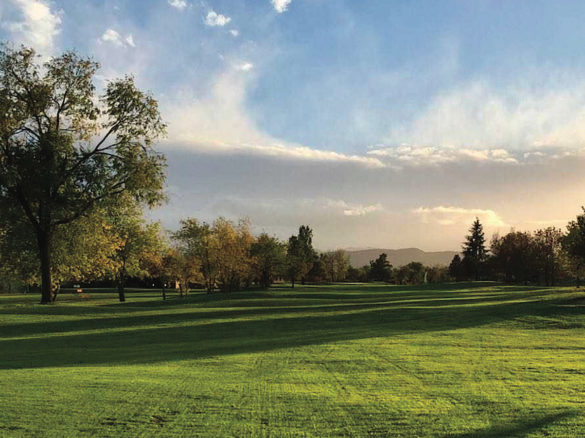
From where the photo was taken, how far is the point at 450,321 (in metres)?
25.5

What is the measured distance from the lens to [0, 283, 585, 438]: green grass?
667cm

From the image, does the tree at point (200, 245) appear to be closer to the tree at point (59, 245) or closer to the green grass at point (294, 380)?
the tree at point (59, 245)

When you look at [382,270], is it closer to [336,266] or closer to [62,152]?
[336,266]

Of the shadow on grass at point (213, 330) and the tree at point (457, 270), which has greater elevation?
the tree at point (457, 270)

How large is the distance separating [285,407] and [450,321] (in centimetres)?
1972

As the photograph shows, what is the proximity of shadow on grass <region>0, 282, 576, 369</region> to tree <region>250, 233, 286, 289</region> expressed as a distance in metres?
32.8

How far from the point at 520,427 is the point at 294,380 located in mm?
4762

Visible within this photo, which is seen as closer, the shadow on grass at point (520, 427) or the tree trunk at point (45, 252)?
the shadow on grass at point (520, 427)

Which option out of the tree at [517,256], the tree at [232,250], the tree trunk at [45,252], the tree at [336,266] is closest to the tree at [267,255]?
the tree at [232,250]

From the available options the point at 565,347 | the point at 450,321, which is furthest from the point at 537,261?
the point at 565,347

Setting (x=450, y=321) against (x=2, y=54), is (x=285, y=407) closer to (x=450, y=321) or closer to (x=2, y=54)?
(x=450, y=321)

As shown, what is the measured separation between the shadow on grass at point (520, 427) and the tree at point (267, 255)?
186 feet

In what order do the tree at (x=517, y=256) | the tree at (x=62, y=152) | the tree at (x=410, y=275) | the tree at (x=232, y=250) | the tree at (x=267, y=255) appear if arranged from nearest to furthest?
the tree at (x=62, y=152) → the tree at (x=232, y=250) → the tree at (x=267, y=255) → the tree at (x=517, y=256) → the tree at (x=410, y=275)

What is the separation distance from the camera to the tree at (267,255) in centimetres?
6562
